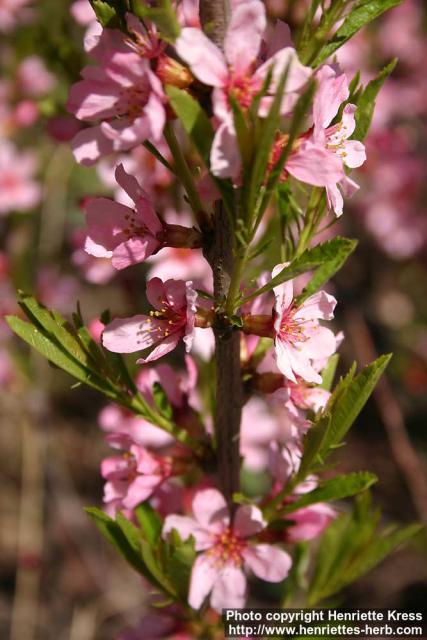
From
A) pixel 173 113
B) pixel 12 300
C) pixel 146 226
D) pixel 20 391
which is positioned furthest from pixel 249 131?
pixel 20 391

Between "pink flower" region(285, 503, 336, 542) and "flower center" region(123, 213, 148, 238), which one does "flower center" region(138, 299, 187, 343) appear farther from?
"pink flower" region(285, 503, 336, 542)

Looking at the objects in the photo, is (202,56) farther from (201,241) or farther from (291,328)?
(291,328)

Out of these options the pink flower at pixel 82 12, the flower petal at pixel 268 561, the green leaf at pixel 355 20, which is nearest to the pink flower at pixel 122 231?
the green leaf at pixel 355 20

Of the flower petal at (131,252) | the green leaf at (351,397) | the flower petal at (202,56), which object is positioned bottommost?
the green leaf at (351,397)

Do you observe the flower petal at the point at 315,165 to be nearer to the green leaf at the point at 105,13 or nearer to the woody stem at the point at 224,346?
the woody stem at the point at 224,346

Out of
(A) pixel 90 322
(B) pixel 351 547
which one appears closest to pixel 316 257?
(B) pixel 351 547

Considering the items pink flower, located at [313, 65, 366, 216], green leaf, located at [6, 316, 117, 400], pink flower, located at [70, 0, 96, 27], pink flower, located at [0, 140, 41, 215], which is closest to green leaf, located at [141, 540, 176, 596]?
green leaf, located at [6, 316, 117, 400]

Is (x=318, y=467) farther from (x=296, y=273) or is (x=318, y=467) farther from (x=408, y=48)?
(x=408, y=48)
